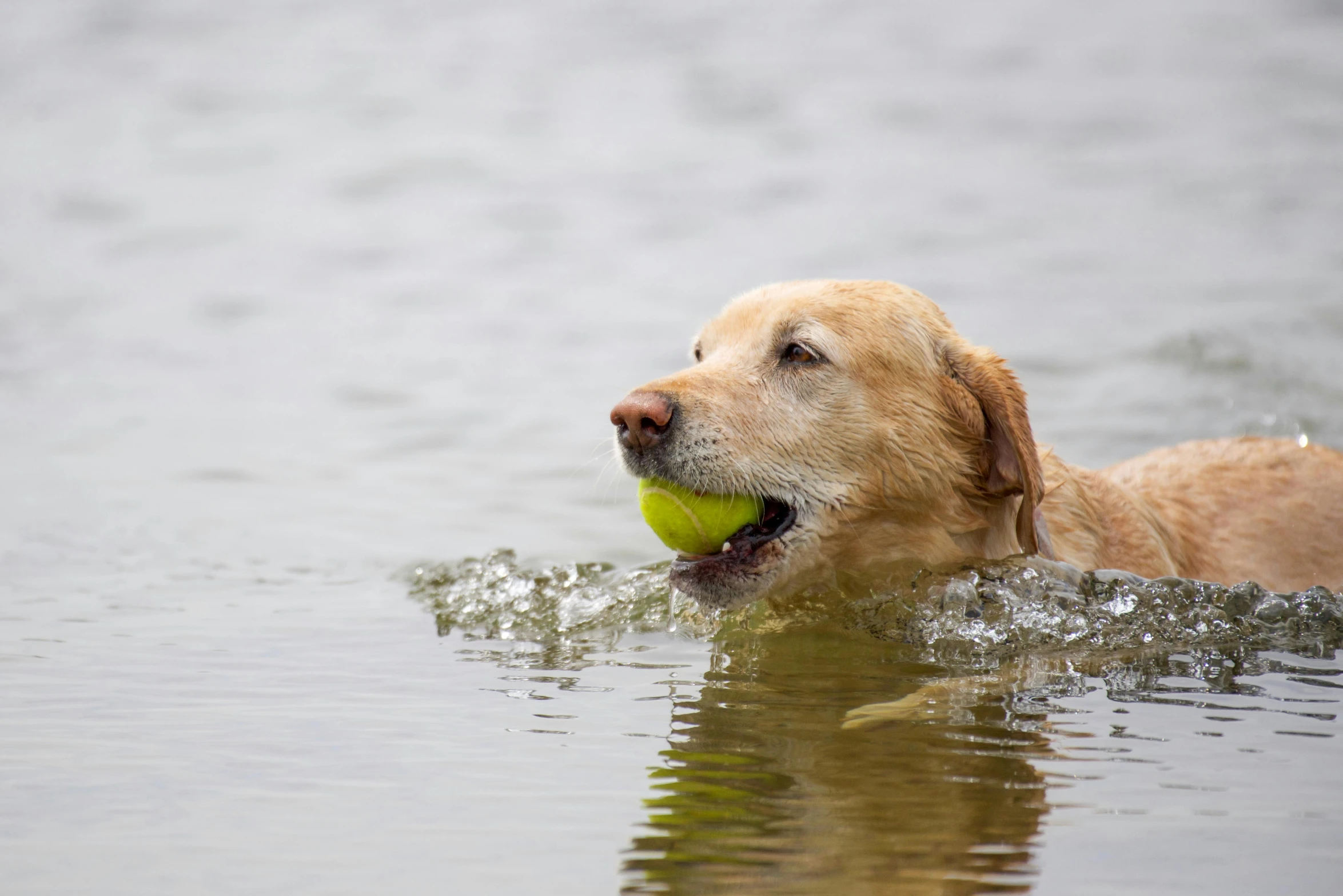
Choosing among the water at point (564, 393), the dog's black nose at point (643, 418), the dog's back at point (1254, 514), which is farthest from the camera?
the dog's back at point (1254, 514)

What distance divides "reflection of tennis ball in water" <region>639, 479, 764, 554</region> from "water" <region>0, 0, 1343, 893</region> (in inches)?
17.9

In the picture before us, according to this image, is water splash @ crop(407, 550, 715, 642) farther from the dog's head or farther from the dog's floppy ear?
the dog's floppy ear

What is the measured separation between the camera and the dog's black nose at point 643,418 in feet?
15.4

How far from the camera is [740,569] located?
488cm

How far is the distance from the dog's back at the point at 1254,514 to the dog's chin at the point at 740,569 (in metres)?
1.81

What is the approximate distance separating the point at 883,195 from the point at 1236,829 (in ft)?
44.1

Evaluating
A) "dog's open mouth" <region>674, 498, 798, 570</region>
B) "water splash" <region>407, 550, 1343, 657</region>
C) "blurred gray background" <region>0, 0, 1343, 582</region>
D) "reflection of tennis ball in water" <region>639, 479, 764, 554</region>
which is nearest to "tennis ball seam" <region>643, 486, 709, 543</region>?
"reflection of tennis ball in water" <region>639, 479, 764, 554</region>

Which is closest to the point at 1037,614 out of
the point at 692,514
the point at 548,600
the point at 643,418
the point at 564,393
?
the point at 692,514

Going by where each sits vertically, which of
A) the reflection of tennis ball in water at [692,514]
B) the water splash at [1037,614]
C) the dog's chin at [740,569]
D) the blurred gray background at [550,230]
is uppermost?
the blurred gray background at [550,230]

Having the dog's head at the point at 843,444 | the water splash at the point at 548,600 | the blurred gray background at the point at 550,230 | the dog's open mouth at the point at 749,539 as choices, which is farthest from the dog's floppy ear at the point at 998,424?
the blurred gray background at the point at 550,230

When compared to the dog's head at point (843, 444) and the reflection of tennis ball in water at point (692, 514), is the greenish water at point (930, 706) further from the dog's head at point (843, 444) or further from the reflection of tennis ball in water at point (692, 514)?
the reflection of tennis ball in water at point (692, 514)

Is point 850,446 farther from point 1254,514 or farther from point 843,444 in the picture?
point 1254,514

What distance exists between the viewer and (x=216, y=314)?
12.7 m

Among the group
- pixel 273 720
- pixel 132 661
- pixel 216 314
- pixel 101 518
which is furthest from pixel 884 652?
pixel 216 314
